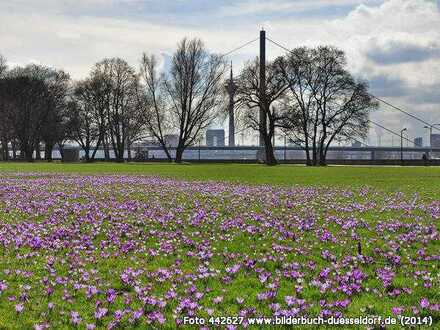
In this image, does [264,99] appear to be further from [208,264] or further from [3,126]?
[208,264]

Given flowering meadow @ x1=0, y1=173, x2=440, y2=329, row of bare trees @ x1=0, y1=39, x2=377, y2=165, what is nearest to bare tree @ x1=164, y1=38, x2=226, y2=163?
row of bare trees @ x1=0, y1=39, x2=377, y2=165

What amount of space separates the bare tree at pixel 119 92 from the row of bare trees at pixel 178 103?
0.18 meters

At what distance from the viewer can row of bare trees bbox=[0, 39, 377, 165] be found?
269ft

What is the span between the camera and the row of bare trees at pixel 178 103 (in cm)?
8200

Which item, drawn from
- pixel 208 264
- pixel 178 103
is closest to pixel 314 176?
pixel 208 264

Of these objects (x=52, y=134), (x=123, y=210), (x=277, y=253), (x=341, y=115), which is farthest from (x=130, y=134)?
(x=277, y=253)

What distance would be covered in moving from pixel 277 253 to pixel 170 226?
3.91 m

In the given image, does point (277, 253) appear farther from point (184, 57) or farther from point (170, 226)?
point (184, 57)

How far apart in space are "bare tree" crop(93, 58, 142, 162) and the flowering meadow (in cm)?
8401

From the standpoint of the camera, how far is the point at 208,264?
894cm

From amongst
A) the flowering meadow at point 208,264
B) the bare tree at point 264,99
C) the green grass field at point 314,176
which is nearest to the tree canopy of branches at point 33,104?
the bare tree at point 264,99

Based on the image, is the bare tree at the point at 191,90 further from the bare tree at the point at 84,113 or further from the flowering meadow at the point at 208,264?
the flowering meadow at the point at 208,264

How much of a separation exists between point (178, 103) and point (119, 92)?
12.1 m

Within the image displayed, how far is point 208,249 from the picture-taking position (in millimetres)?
10188
